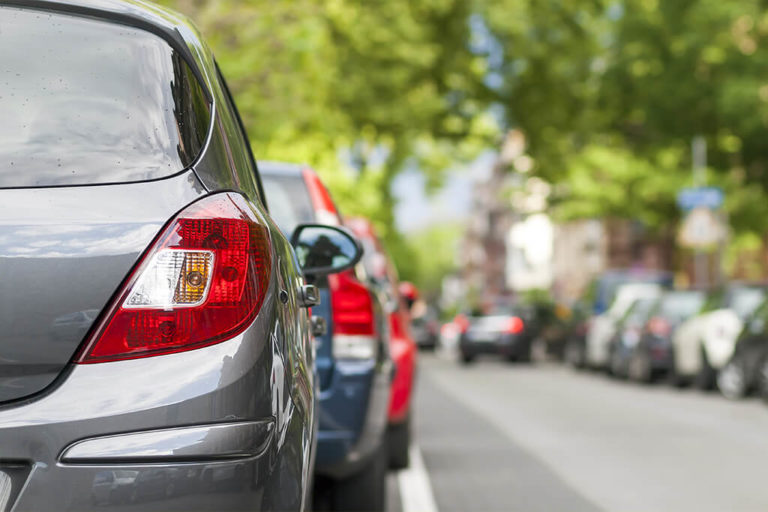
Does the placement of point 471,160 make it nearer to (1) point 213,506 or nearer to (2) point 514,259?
(1) point 213,506

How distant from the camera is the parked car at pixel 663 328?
22.6 m

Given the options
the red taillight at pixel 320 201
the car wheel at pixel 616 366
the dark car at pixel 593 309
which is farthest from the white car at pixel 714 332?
the red taillight at pixel 320 201

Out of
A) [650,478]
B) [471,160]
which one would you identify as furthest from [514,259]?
[650,478]

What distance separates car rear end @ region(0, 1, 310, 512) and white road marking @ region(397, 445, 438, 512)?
204 inches

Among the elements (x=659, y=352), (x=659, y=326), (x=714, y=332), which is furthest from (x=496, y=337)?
(x=714, y=332)

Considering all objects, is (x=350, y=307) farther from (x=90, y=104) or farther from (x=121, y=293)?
(x=121, y=293)

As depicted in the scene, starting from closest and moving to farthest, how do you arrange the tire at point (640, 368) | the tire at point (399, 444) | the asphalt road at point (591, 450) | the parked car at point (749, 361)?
the asphalt road at point (591, 450), the tire at point (399, 444), the parked car at point (749, 361), the tire at point (640, 368)

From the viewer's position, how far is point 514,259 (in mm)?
125875

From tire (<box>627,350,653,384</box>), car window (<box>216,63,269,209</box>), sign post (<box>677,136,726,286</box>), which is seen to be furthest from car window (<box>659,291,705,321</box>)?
car window (<box>216,63,269,209</box>)

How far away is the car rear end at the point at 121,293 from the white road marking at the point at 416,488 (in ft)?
17.0

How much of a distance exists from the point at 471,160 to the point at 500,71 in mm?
5500

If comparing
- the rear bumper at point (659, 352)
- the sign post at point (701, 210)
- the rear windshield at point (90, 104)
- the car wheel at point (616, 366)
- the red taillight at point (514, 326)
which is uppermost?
the sign post at point (701, 210)

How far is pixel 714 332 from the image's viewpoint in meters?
19.9

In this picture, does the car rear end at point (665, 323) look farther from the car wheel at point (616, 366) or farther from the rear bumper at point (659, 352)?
the car wheel at point (616, 366)
